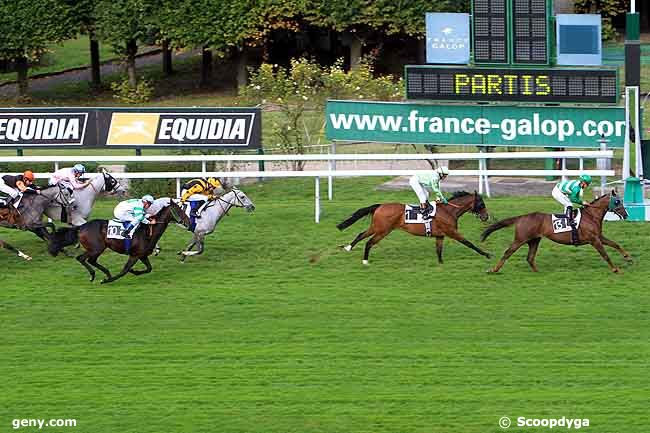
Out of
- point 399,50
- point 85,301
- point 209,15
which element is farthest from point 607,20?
point 85,301

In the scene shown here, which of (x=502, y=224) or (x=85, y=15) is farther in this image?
(x=85, y=15)

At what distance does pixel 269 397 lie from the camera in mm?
10781

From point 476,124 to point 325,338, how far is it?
771 cm

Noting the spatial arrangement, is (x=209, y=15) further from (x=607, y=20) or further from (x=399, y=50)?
(x=607, y=20)

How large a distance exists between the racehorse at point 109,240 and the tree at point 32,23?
22.3 m

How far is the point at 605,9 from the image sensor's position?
35406mm

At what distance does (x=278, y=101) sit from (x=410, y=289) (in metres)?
Result: 10.8

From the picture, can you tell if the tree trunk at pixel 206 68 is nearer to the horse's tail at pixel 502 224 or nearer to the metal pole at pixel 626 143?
the metal pole at pixel 626 143

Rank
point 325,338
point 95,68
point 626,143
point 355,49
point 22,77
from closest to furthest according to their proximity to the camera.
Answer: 1. point 325,338
2. point 626,143
3. point 355,49
4. point 22,77
5. point 95,68

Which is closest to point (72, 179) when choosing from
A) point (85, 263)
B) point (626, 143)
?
point (85, 263)

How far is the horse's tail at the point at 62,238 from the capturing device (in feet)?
46.4

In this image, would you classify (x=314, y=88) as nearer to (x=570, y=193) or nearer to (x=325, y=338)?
(x=570, y=193)

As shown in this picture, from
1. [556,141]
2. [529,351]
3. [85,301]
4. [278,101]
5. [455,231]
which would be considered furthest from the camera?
[278,101]

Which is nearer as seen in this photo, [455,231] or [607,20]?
[455,231]
